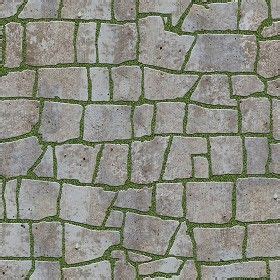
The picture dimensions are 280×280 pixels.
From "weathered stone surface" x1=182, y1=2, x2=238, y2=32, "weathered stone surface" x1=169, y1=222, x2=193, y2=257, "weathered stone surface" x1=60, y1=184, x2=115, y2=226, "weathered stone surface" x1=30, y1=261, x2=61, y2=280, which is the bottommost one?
"weathered stone surface" x1=30, y1=261, x2=61, y2=280

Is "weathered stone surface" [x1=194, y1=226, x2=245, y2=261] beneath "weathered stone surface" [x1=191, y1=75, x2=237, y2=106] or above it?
beneath

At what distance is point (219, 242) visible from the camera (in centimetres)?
376

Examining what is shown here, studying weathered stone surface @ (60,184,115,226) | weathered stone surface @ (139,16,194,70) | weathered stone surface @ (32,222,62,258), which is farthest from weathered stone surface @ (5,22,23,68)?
weathered stone surface @ (32,222,62,258)

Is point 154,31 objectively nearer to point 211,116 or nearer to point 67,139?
point 211,116

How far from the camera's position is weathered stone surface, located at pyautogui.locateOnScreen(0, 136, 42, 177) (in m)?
3.73

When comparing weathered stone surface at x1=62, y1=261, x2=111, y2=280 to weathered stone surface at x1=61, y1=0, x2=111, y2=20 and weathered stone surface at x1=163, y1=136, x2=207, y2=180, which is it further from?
weathered stone surface at x1=61, y1=0, x2=111, y2=20

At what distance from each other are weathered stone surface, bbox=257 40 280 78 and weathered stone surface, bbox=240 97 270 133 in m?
0.17

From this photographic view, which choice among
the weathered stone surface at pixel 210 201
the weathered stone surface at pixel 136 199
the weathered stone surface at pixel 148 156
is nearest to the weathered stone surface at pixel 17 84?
the weathered stone surface at pixel 148 156

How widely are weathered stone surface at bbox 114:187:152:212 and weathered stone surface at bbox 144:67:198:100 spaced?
23.7 inches

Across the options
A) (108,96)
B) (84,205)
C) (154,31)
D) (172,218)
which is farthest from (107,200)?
(154,31)

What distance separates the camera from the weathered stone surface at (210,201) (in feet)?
12.3

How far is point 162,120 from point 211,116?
12.3 inches

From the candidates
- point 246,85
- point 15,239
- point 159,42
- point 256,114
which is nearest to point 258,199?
point 256,114

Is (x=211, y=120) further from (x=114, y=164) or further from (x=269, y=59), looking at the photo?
(x=114, y=164)
